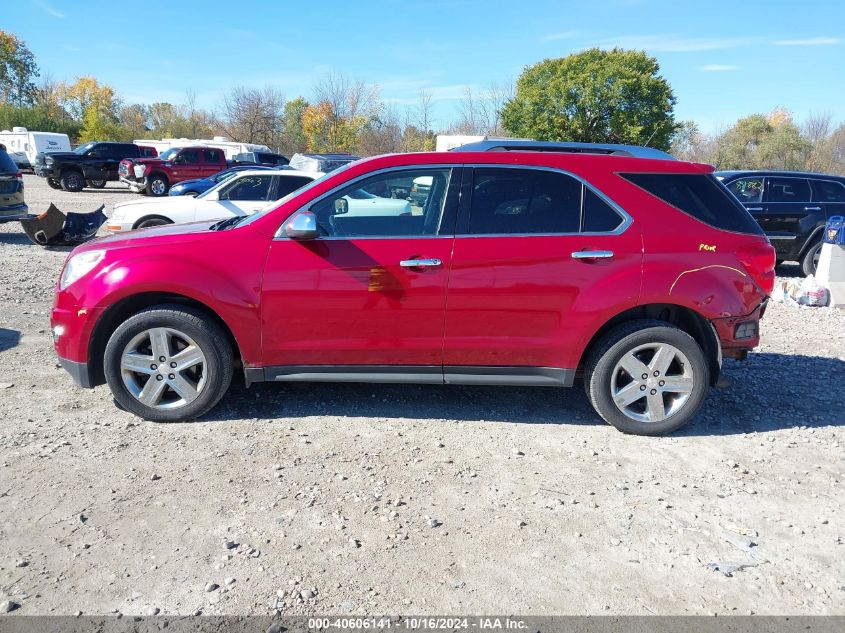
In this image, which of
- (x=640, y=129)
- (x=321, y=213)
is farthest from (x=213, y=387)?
(x=640, y=129)

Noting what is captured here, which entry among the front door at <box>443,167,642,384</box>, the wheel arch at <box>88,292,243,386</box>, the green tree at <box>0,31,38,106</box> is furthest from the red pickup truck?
the green tree at <box>0,31,38,106</box>

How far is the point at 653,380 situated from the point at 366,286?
2.04m

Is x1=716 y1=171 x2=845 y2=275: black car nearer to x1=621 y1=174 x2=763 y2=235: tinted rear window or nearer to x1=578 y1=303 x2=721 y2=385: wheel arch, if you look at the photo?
x1=621 y1=174 x2=763 y2=235: tinted rear window

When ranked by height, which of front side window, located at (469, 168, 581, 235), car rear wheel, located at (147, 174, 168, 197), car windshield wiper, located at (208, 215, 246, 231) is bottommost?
car windshield wiper, located at (208, 215, 246, 231)

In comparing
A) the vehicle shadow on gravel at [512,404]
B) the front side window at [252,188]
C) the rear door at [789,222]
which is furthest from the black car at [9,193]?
the rear door at [789,222]

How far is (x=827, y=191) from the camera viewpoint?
11.4m

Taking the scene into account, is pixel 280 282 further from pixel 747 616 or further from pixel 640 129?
pixel 640 129

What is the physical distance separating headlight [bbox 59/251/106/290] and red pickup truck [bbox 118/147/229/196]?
2060 cm

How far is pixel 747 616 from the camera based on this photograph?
9.21 ft

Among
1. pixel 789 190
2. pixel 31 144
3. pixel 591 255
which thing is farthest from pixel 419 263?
pixel 31 144

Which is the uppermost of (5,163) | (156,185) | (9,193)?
(5,163)

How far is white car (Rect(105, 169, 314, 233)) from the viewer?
11070 mm

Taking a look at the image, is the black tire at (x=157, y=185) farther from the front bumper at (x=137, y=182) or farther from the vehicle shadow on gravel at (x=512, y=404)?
the vehicle shadow on gravel at (x=512, y=404)

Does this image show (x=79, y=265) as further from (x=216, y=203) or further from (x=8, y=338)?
(x=216, y=203)
